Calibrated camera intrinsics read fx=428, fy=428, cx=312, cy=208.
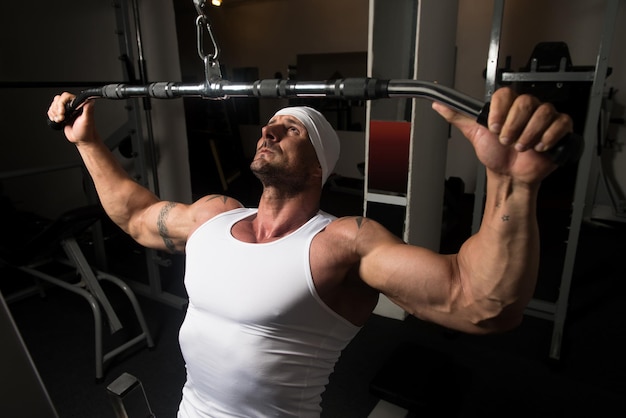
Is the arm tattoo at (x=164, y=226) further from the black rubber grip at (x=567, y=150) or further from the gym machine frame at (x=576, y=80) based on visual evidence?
the gym machine frame at (x=576, y=80)

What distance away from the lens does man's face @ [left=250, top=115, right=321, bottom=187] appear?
3.56 ft

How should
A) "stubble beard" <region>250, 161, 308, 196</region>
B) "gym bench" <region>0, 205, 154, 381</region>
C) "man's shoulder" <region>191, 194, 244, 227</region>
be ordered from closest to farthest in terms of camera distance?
"stubble beard" <region>250, 161, 308, 196</region>
"man's shoulder" <region>191, 194, 244, 227</region>
"gym bench" <region>0, 205, 154, 381</region>

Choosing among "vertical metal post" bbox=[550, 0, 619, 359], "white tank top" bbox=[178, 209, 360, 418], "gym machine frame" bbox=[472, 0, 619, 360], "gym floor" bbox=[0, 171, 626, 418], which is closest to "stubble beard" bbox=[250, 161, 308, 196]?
"white tank top" bbox=[178, 209, 360, 418]

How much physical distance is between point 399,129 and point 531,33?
3.26m

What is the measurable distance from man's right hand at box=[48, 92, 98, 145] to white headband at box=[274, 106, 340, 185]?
1.76 feet

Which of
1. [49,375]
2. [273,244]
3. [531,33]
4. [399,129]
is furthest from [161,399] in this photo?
[531,33]

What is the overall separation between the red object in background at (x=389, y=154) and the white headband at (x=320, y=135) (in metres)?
1.22

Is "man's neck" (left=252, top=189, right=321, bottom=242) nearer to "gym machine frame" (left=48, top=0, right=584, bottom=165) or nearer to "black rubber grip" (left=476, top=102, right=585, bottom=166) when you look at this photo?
"gym machine frame" (left=48, top=0, right=584, bottom=165)

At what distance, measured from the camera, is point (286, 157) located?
1.09 meters

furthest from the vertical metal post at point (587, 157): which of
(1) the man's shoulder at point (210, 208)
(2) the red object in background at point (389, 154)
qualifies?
(1) the man's shoulder at point (210, 208)

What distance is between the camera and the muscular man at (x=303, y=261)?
62 cm

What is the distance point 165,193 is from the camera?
2939 mm

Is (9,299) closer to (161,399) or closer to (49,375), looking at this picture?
(49,375)

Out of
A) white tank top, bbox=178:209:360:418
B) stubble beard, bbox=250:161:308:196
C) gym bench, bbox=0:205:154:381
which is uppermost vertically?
stubble beard, bbox=250:161:308:196
